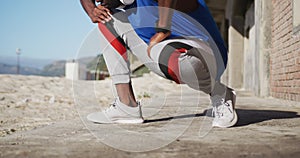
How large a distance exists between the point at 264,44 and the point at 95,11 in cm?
349

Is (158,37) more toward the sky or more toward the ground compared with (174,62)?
more toward the sky

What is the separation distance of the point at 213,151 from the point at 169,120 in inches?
38.5

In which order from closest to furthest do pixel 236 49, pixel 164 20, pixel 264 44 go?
pixel 164 20
pixel 264 44
pixel 236 49

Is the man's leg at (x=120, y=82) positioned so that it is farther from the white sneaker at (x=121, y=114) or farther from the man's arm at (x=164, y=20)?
the man's arm at (x=164, y=20)

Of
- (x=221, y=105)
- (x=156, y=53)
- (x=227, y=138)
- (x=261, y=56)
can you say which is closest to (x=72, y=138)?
(x=156, y=53)

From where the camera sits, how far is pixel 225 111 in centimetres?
196

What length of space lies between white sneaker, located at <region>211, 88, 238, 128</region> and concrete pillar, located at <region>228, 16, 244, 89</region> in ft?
22.5

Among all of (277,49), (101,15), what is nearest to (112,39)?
(101,15)

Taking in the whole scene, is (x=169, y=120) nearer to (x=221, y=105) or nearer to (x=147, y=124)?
(x=147, y=124)

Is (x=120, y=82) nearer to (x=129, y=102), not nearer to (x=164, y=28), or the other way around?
(x=129, y=102)

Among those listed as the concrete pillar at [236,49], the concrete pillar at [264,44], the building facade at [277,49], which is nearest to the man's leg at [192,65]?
the building facade at [277,49]

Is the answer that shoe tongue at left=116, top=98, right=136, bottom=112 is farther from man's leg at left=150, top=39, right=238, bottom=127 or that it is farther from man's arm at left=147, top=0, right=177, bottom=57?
man's arm at left=147, top=0, right=177, bottom=57

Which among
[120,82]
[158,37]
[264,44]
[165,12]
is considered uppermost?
[264,44]

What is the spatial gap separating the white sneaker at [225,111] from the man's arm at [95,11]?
0.73m
